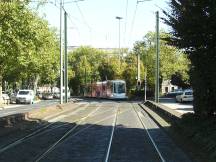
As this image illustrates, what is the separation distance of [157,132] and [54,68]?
7419 cm

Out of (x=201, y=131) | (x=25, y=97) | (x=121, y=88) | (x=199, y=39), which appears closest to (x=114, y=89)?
(x=121, y=88)

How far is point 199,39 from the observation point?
64.9 feet

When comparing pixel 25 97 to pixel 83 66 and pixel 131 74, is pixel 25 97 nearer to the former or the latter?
pixel 131 74

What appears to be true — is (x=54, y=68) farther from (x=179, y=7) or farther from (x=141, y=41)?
(x=179, y=7)

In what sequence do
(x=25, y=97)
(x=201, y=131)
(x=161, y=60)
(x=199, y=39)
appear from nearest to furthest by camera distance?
(x=201, y=131)
(x=199, y=39)
(x=25, y=97)
(x=161, y=60)

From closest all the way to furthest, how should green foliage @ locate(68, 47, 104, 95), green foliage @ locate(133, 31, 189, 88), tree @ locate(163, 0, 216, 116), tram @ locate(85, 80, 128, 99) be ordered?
1. tree @ locate(163, 0, 216, 116)
2. tram @ locate(85, 80, 128, 99)
3. green foliage @ locate(133, 31, 189, 88)
4. green foliage @ locate(68, 47, 104, 95)

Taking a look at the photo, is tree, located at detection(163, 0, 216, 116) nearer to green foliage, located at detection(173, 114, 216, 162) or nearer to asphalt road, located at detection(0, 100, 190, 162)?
green foliage, located at detection(173, 114, 216, 162)

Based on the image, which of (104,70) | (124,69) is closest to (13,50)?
(124,69)

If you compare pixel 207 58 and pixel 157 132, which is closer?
pixel 207 58

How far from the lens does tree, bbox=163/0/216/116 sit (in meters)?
18.8

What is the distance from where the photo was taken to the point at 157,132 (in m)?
26.2

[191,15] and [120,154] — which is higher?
[191,15]

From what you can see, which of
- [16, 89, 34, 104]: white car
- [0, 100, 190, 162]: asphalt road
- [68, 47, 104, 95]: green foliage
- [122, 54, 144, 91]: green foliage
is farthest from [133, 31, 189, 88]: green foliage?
[0, 100, 190, 162]: asphalt road

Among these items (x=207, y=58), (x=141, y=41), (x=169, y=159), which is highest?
(x=141, y=41)
